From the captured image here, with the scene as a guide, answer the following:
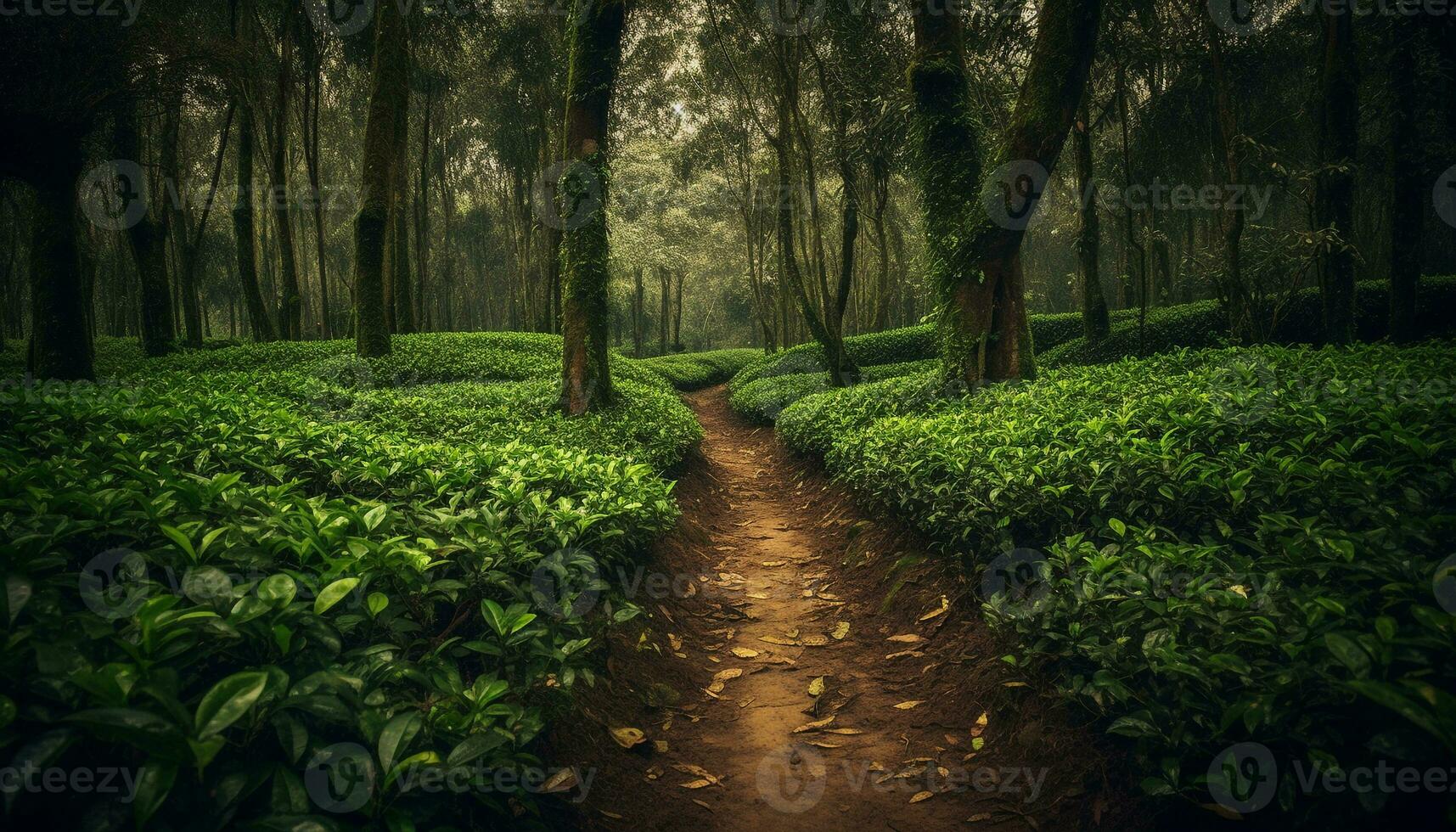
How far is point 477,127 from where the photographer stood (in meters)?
25.7

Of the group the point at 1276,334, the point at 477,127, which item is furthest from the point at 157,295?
the point at 1276,334

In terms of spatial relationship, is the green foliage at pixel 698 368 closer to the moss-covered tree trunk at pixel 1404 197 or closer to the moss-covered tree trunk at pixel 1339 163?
the moss-covered tree trunk at pixel 1339 163

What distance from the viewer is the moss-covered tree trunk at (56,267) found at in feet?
26.7

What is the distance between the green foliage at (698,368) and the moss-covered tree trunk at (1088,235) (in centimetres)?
1178

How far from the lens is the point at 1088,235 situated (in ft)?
35.3

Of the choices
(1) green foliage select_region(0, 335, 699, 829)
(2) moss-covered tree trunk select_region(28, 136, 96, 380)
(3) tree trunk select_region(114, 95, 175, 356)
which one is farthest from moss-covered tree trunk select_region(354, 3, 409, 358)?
(1) green foliage select_region(0, 335, 699, 829)

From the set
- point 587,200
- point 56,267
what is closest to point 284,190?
point 56,267

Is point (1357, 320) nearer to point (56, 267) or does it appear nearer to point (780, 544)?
point (780, 544)

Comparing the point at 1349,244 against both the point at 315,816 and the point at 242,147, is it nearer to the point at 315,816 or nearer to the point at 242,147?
the point at 315,816

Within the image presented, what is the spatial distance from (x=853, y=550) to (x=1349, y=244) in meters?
7.78

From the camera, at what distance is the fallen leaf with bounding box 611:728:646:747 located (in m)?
2.76

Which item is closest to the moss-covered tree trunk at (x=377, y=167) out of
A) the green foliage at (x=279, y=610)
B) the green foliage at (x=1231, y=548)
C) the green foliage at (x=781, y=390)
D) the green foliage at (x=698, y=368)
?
the green foliage at (x=279, y=610)

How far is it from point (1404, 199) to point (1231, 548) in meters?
8.62

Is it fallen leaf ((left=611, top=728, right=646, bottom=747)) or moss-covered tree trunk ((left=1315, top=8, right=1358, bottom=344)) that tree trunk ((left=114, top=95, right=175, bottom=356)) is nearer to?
fallen leaf ((left=611, top=728, right=646, bottom=747))
